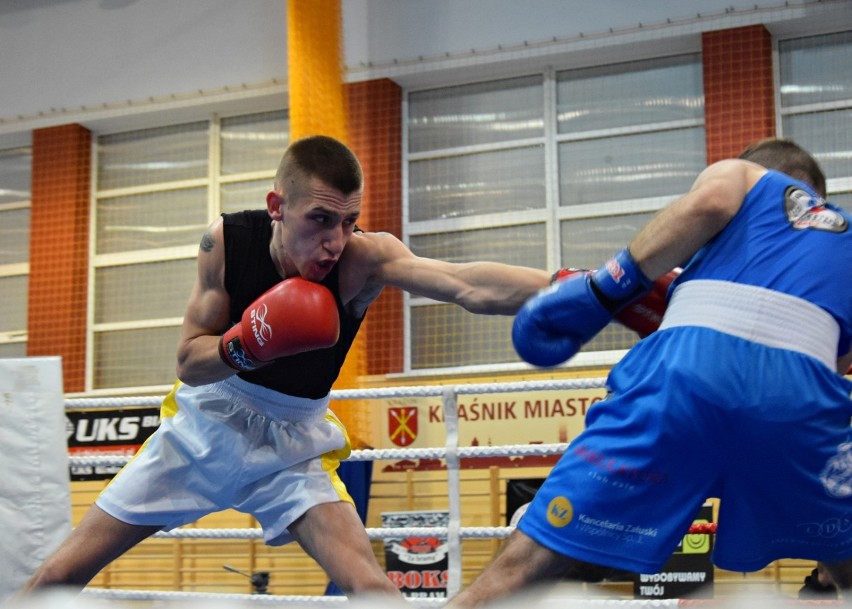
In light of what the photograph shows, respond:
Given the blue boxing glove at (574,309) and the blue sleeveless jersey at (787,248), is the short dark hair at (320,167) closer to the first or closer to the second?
the blue boxing glove at (574,309)

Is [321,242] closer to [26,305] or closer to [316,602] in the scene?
[316,602]

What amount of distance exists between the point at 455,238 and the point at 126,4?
3.84 meters

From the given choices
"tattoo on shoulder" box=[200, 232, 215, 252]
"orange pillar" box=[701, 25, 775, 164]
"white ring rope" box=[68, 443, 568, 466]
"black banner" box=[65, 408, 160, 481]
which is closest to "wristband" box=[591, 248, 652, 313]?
"tattoo on shoulder" box=[200, 232, 215, 252]

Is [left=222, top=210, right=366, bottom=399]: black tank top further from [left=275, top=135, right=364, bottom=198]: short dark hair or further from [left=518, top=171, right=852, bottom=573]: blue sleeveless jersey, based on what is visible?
[left=518, top=171, right=852, bottom=573]: blue sleeveless jersey

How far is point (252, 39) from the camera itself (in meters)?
9.30

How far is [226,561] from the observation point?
8.42 m

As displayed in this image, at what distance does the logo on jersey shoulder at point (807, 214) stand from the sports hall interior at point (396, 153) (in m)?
5.16

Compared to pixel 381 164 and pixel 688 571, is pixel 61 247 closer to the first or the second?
pixel 381 164

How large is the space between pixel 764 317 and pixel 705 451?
280 mm

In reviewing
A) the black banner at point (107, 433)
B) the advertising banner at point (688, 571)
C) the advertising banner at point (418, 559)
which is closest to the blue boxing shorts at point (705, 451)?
the advertising banner at point (688, 571)

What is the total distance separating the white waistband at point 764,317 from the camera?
2010 mm

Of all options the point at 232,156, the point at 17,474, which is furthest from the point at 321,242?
the point at 232,156

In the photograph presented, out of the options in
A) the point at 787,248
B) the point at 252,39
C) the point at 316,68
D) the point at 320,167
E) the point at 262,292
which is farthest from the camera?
the point at 252,39

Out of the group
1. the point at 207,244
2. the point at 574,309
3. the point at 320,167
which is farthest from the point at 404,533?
the point at 574,309
